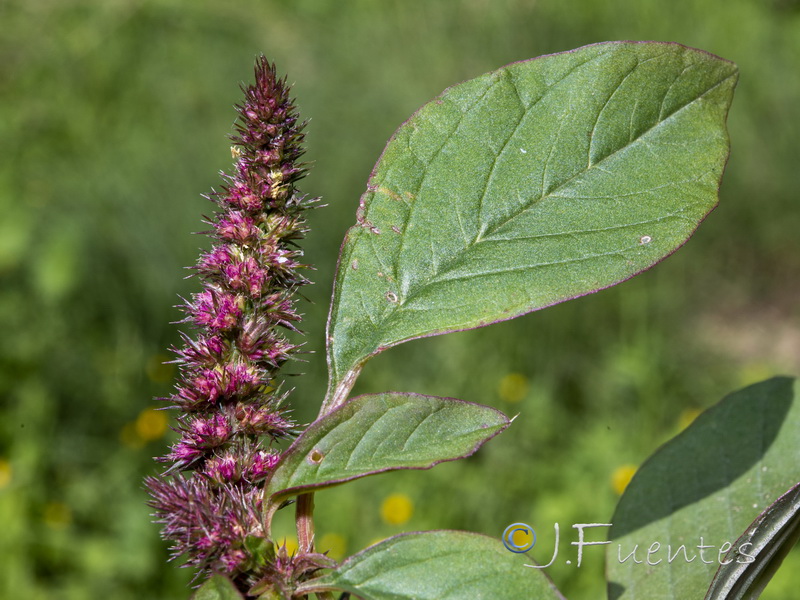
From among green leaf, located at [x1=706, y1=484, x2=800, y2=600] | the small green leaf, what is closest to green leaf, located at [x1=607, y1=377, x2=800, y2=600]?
green leaf, located at [x1=706, y1=484, x2=800, y2=600]

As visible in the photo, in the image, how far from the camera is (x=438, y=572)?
0.57m

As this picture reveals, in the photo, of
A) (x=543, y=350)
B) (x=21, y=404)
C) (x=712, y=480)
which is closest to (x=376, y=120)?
(x=543, y=350)

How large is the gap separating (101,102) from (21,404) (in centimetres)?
313

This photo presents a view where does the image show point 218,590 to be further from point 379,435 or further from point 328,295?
point 328,295

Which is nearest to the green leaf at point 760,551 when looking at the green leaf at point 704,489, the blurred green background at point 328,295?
the green leaf at point 704,489

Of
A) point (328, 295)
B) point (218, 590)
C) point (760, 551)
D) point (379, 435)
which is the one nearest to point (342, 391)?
point (379, 435)

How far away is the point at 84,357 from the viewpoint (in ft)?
14.1

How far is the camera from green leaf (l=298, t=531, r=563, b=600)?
55 centimetres

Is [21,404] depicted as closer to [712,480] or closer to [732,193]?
[712,480]

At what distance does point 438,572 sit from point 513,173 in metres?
0.32

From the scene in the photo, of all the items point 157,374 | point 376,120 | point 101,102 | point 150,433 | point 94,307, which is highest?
point 101,102

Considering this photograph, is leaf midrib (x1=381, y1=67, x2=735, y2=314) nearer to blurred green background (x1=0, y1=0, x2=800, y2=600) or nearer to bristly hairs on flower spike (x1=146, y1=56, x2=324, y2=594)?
bristly hairs on flower spike (x1=146, y1=56, x2=324, y2=594)

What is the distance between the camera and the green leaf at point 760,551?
0.61 meters

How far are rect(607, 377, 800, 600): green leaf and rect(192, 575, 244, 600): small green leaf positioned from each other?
0.40 metres
